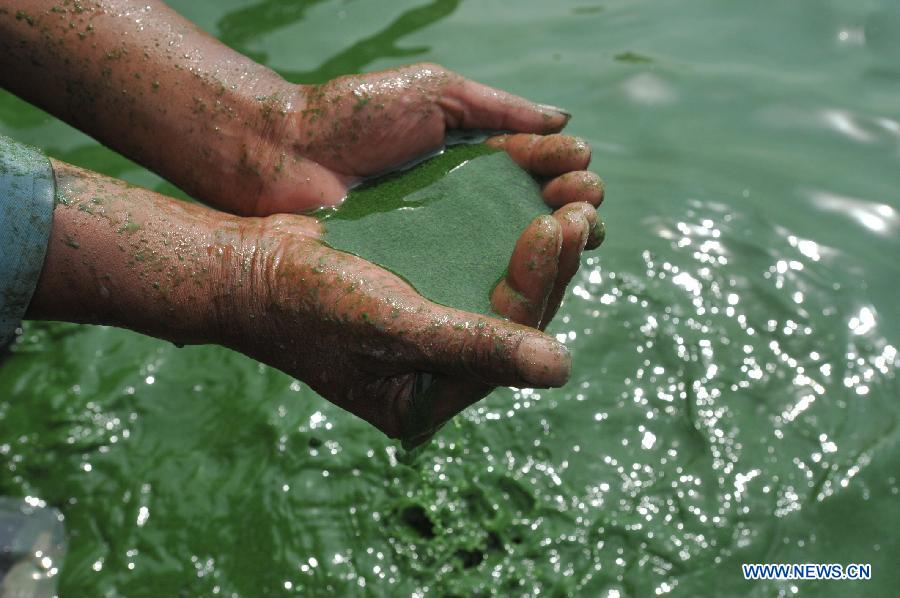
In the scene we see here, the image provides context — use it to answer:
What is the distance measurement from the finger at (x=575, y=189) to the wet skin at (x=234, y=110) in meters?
0.02

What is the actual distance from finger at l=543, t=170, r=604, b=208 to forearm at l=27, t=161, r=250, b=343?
0.96 m

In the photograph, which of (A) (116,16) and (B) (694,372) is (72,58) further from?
(B) (694,372)

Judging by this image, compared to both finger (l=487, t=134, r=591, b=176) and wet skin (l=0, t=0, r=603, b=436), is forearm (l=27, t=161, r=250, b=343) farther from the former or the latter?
finger (l=487, t=134, r=591, b=176)

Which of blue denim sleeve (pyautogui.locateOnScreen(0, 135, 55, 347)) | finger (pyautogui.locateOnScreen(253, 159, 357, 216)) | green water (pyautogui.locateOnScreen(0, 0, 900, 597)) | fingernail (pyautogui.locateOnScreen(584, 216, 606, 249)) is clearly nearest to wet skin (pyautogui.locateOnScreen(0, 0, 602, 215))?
finger (pyautogui.locateOnScreen(253, 159, 357, 216))

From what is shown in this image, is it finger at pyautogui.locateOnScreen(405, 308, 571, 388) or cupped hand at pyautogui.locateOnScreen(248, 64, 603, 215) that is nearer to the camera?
finger at pyautogui.locateOnScreen(405, 308, 571, 388)

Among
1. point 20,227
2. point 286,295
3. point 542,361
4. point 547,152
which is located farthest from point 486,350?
point 20,227

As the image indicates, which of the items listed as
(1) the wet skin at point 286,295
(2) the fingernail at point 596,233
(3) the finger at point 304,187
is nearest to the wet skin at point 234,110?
(3) the finger at point 304,187

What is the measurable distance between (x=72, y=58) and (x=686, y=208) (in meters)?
2.56

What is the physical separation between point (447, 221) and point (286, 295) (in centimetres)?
57

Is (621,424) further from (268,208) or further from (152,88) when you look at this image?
(152,88)

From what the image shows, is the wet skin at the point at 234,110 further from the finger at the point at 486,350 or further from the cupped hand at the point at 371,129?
the finger at the point at 486,350

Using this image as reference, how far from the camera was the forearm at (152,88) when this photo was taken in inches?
106

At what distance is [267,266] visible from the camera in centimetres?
242

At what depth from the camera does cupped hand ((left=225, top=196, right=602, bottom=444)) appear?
81.6 inches
